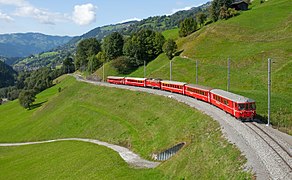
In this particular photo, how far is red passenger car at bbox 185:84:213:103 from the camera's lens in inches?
2228

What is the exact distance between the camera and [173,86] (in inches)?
2854

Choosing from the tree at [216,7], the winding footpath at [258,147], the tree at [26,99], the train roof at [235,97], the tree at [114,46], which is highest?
the tree at [216,7]

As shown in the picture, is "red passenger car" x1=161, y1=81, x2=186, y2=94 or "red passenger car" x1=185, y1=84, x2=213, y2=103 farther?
"red passenger car" x1=161, y1=81, x2=186, y2=94

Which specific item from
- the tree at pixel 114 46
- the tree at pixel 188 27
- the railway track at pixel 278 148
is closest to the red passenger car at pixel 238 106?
the railway track at pixel 278 148

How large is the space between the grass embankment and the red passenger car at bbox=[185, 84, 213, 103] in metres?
4.46

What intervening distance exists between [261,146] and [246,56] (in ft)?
198

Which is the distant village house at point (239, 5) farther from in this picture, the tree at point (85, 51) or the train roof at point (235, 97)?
the train roof at point (235, 97)

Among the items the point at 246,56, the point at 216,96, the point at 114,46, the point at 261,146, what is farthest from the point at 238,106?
the point at 114,46

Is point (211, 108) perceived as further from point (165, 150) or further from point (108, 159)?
point (108, 159)


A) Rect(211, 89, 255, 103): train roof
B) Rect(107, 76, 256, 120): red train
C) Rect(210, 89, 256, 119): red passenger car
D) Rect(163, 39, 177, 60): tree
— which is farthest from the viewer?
Rect(163, 39, 177, 60): tree

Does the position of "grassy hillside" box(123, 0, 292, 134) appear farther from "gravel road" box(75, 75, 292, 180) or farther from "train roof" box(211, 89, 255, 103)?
"gravel road" box(75, 75, 292, 180)

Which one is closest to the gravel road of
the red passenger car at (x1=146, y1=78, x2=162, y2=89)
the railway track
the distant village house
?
the railway track

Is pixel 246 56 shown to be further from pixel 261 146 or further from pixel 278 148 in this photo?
pixel 278 148

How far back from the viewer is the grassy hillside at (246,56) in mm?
67688
